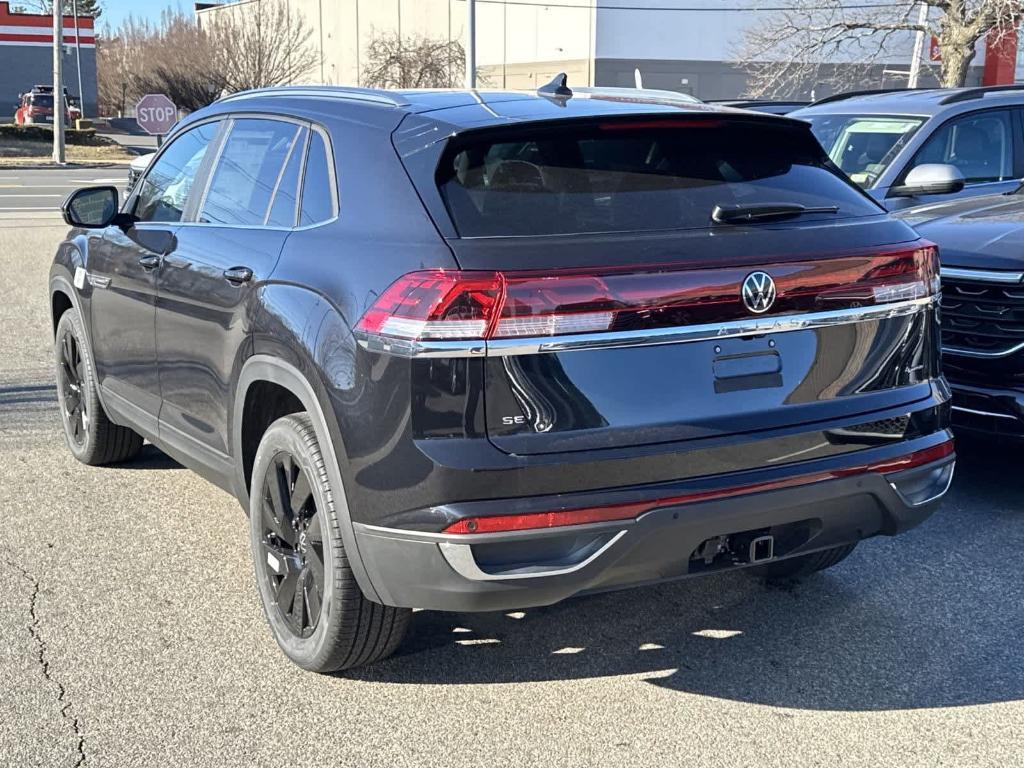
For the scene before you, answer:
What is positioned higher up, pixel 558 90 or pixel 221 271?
pixel 558 90

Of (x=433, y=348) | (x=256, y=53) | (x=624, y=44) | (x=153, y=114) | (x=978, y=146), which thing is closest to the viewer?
(x=433, y=348)

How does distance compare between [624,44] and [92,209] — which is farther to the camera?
[624,44]

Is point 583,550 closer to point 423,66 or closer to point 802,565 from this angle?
point 802,565

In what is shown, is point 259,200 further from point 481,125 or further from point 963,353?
point 963,353

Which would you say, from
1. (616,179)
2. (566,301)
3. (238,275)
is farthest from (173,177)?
(566,301)

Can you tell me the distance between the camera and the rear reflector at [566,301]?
9.75 feet

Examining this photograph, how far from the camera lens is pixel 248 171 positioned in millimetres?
4215

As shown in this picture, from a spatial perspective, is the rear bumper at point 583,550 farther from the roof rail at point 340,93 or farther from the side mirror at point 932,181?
the side mirror at point 932,181

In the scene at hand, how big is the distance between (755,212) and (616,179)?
0.41 meters

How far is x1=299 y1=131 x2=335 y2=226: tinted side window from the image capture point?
3.59m

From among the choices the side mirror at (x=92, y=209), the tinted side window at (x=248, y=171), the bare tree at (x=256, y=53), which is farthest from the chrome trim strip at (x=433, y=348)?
the bare tree at (x=256, y=53)

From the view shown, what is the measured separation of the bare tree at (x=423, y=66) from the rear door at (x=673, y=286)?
4654 centimetres

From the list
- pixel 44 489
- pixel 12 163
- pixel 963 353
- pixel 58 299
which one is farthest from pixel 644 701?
pixel 12 163

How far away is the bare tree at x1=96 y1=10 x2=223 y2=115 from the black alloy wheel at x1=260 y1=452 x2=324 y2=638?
151ft
